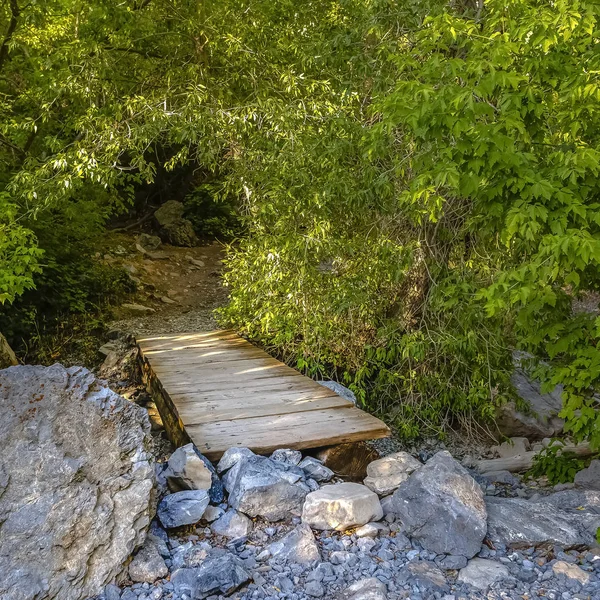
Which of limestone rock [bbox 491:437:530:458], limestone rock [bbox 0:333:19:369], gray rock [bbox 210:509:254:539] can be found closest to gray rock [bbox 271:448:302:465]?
gray rock [bbox 210:509:254:539]

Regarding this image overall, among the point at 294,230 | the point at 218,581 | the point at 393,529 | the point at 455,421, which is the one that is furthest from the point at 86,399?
the point at 455,421

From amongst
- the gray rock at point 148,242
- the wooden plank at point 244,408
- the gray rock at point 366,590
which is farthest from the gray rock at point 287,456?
the gray rock at point 148,242

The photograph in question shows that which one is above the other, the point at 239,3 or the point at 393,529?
the point at 239,3

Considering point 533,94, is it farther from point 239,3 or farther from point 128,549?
point 239,3

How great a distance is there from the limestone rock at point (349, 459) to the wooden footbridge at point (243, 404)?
5 centimetres

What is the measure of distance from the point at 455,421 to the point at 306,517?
3506 millimetres

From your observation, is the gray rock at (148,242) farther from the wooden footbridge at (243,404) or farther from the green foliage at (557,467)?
the green foliage at (557,467)

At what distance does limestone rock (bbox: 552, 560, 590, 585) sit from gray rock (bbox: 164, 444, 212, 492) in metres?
1.80

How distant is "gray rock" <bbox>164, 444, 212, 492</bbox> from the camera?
3.36 m

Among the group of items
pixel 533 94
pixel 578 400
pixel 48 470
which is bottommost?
pixel 578 400

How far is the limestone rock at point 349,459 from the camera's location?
388 cm

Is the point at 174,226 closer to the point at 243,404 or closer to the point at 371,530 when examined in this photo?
the point at 243,404

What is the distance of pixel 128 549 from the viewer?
9.09 ft

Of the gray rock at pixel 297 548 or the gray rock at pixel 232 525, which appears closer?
the gray rock at pixel 297 548
